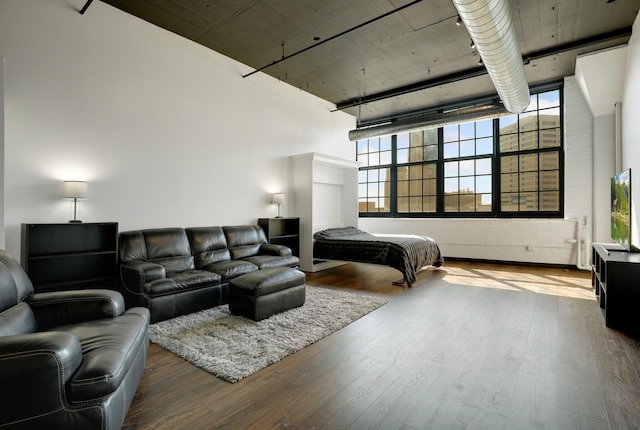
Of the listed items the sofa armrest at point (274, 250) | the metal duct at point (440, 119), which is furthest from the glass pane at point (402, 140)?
the sofa armrest at point (274, 250)

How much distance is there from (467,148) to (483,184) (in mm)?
909

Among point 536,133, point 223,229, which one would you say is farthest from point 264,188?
point 536,133

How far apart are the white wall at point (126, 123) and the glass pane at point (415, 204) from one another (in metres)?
3.87

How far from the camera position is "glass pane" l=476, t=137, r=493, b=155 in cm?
724

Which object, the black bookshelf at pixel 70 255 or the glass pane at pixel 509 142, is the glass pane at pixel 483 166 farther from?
the black bookshelf at pixel 70 255

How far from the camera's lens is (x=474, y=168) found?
7.46 m

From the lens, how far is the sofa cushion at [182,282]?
332 cm

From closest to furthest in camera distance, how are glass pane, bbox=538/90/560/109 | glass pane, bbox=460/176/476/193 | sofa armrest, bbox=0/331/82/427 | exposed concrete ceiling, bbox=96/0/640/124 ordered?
sofa armrest, bbox=0/331/82/427, exposed concrete ceiling, bbox=96/0/640/124, glass pane, bbox=538/90/560/109, glass pane, bbox=460/176/476/193

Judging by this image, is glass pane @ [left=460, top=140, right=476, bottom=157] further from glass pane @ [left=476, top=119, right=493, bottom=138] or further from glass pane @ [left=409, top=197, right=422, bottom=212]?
glass pane @ [left=409, top=197, right=422, bottom=212]

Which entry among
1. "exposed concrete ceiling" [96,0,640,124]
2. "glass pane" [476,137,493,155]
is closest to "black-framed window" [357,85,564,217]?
"glass pane" [476,137,493,155]

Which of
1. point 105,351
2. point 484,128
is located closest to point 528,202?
point 484,128

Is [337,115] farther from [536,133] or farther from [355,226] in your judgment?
[536,133]

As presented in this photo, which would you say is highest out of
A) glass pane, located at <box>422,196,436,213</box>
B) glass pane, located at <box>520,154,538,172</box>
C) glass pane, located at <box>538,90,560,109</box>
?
glass pane, located at <box>538,90,560,109</box>

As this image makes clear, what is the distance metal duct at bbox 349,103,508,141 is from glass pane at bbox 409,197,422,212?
2129 mm
